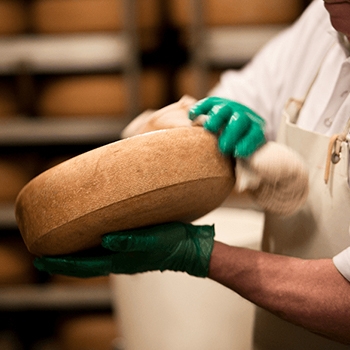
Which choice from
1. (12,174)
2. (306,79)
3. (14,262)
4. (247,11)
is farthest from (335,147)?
(14,262)

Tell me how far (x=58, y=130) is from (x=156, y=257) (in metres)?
1.46

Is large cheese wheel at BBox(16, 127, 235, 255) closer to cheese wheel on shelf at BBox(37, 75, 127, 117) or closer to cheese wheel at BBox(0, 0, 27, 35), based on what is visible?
cheese wheel on shelf at BBox(37, 75, 127, 117)

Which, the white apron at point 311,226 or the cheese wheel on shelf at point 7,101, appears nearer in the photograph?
the white apron at point 311,226

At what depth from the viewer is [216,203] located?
0.87 m

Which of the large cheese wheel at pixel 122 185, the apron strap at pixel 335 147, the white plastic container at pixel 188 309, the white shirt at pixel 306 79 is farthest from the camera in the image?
the white plastic container at pixel 188 309

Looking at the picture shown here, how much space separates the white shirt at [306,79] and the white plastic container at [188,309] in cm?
36

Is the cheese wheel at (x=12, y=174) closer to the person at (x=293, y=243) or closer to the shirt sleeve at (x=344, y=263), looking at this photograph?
the person at (x=293, y=243)

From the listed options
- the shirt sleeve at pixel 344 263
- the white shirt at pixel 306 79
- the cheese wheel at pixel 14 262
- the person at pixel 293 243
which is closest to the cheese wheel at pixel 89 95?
the cheese wheel at pixel 14 262

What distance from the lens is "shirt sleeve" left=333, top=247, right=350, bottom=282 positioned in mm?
748

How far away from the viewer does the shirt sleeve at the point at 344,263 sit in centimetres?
75

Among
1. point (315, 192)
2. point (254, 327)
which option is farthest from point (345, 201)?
point (254, 327)

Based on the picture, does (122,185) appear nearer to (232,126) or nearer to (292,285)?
(232,126)

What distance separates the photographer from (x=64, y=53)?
2062mm

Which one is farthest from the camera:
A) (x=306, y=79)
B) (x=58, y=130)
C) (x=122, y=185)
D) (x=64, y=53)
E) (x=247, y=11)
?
(x=58, y=130)
